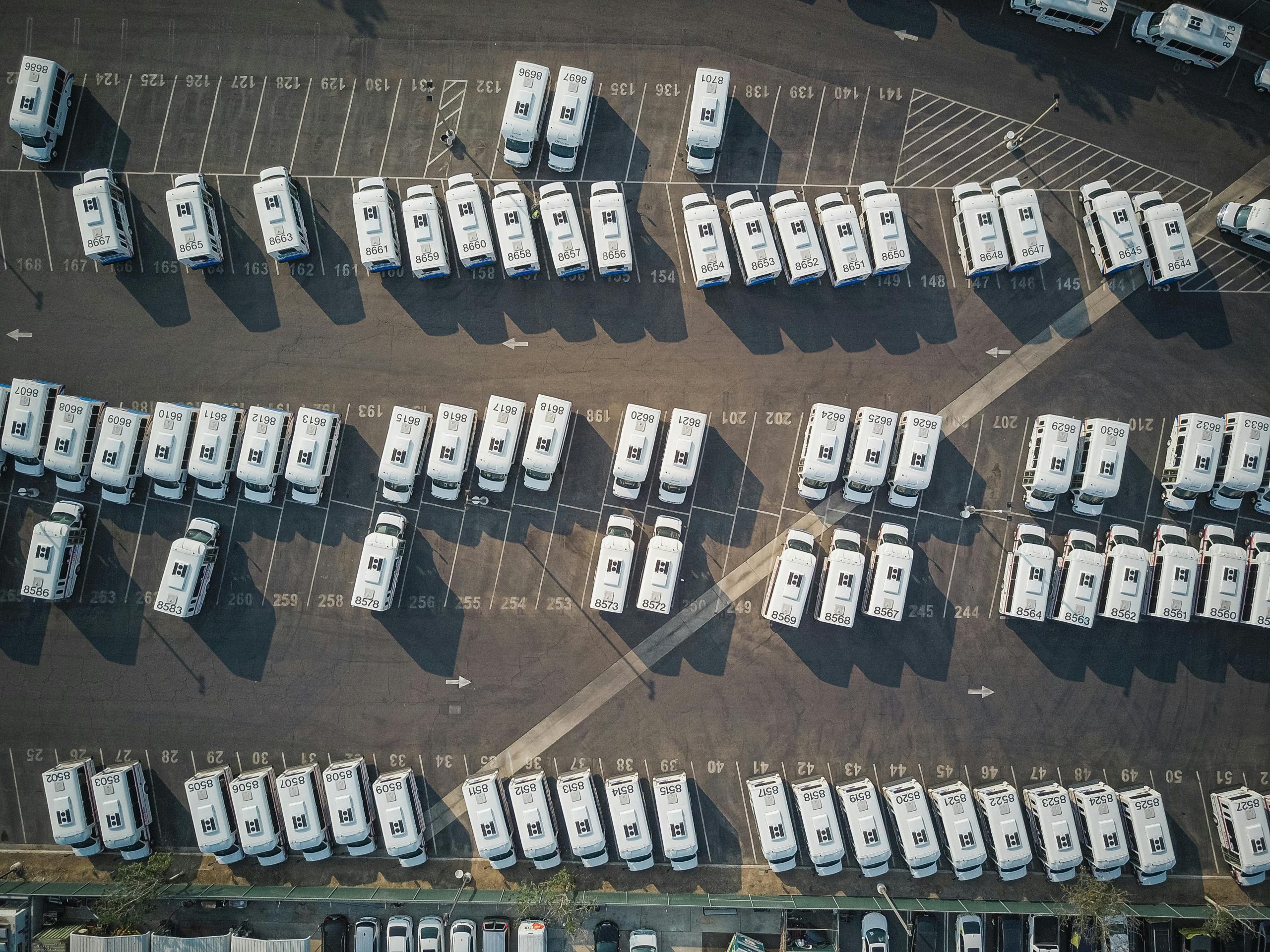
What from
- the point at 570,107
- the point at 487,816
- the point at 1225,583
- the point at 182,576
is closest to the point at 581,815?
the point at 487,816

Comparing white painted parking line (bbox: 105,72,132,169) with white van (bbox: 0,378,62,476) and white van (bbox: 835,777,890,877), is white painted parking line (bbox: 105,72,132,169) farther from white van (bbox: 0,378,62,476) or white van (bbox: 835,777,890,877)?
white van (bbox: 835,777,890,877)

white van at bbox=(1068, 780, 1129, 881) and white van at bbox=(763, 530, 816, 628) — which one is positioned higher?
white van at bbox=(763, 530, 816, 628)

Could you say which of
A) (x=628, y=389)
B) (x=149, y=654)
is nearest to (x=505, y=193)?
(x=628, y=389)

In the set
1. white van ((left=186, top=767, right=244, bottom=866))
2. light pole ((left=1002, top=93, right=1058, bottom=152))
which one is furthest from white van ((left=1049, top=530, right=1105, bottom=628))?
white van ((left=186, top=767, right=244, bottom=866))

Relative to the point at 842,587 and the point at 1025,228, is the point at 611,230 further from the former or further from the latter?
the point at 842,587

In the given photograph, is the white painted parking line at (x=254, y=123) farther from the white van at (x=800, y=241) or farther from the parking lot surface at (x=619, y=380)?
the white van at (x=800, y=241)
